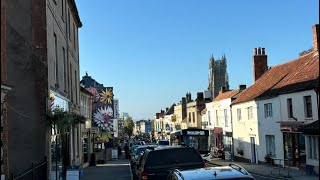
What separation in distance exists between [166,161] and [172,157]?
25 centimetres

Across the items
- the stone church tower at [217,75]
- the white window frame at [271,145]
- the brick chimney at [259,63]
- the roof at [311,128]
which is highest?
the stone church tower at [217,75]

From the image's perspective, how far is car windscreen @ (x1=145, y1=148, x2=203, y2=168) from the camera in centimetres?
1338

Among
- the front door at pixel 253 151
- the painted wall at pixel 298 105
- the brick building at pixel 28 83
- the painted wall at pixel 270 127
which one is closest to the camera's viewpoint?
the brick building at pixel 28 83

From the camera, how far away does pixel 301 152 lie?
29703mm

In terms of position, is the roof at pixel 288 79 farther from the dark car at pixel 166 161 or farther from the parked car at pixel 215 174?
the parked car at pixel 215 174

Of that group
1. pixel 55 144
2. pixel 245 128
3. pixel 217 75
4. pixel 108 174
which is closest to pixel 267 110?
pixel 245 128

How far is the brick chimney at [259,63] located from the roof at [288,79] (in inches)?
72.7

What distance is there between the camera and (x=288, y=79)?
3462 centimetres

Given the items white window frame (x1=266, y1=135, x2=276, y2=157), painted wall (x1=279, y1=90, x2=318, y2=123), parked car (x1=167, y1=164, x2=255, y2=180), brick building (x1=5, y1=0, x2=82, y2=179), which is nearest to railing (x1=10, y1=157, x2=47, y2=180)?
brick building (x1=5, y1=0, x2=82, y2=179)

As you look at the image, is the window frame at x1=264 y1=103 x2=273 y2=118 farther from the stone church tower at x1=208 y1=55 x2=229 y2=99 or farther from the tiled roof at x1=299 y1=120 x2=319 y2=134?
the stone church tower at x1=208 y1=55 x2=229 y2=99

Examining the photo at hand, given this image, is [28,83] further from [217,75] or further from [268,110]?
[217,75]

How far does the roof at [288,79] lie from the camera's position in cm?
2998

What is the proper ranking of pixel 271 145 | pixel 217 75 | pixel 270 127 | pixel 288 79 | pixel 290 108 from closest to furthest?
pixel 290 108 → pixel 288 79 → pixel 270 127 → pixel 271 145 → pixel 217 75

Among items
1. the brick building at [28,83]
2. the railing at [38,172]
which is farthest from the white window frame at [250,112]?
the railing at [38,172]
